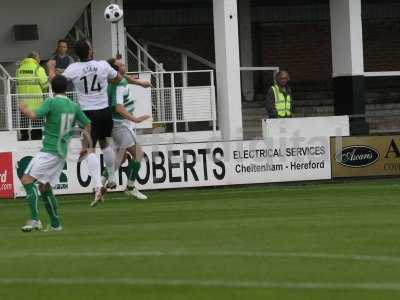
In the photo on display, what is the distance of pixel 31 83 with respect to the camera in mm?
26156

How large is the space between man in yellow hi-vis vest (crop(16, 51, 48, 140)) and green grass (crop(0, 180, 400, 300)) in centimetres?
660

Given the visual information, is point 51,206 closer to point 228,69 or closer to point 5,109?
point 5,109

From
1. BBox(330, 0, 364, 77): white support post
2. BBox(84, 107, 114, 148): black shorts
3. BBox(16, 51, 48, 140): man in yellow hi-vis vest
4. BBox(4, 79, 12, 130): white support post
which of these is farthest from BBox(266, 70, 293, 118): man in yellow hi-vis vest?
BBox(84, 107, 114, 148): black shorts

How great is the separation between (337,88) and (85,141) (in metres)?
13.2

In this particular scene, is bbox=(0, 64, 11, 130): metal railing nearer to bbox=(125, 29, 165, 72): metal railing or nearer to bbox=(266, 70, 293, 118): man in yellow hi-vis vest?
bbox=(125, 29, 165, 72): metal railing

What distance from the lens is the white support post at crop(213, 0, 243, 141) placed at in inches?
1138

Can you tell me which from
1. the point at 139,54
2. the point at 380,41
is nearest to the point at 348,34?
the point at 139,54

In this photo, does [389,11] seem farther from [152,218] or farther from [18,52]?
[152,218]

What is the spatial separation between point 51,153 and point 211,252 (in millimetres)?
3861

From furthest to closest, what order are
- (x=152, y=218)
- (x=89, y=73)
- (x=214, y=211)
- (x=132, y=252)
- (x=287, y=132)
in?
1. (x=287, y=132)
2. (x=89, y=73)
3. (x=214, y=211)
4. (x=152, y=218)
5. (x=132, y=252)

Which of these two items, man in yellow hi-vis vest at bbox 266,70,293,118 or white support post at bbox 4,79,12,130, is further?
man in yellow hi-vis vest at bbox 266,70,293,118

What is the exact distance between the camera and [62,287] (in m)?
9.74

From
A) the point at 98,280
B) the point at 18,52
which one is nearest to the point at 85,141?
the point at 98,280

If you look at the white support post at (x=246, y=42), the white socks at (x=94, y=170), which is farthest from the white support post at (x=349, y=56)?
the white socks at (x=94, y=170)
